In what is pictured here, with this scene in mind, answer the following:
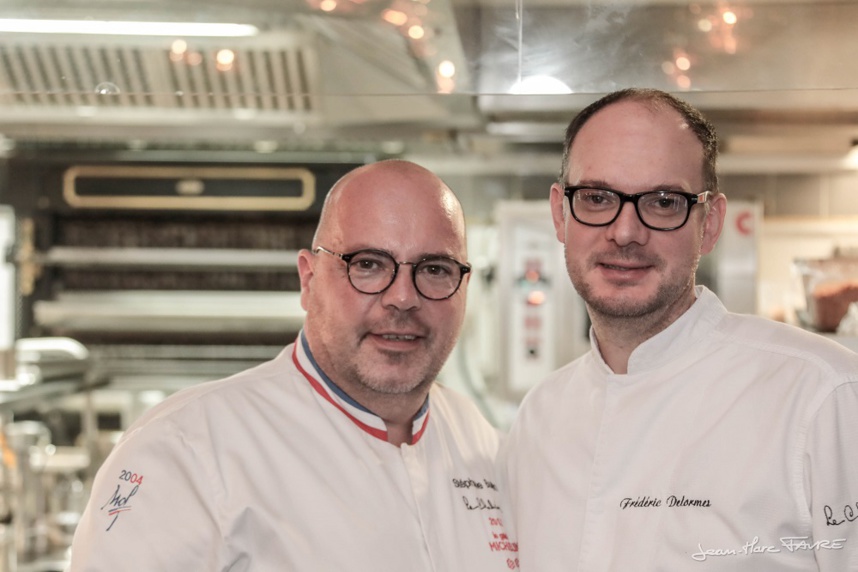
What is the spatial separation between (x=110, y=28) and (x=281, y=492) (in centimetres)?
89

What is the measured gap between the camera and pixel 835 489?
1287mm

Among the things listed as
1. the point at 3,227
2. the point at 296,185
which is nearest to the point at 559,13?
the point at 296,185

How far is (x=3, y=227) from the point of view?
4258mm

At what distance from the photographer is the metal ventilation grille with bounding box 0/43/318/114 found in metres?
1.70

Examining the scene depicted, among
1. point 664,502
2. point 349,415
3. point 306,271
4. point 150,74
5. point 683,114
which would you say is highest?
point 150,74

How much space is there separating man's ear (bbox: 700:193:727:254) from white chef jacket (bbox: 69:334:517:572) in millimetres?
584

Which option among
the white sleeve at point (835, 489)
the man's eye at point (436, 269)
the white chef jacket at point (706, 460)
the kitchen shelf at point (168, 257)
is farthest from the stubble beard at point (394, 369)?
the kitchen shelf at point (168, 257)

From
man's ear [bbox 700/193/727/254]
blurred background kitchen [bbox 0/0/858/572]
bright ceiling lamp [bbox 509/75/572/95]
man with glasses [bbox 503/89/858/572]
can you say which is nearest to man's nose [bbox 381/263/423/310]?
man with glasses [bbox 503/89/858/572]

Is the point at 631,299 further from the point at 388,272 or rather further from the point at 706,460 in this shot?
the point at 388,272

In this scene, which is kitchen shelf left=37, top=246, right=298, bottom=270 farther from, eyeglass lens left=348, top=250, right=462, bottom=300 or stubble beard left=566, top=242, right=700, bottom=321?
stubble beard left=566, top=242, right=700, bottom=321

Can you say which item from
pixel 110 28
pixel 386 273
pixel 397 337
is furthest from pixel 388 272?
pixel 110 28

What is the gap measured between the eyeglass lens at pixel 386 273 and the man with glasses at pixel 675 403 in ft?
0.73

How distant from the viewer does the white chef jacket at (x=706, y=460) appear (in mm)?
1313

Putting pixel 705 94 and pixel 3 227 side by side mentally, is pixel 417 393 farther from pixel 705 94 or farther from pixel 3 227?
pixel 3 227
